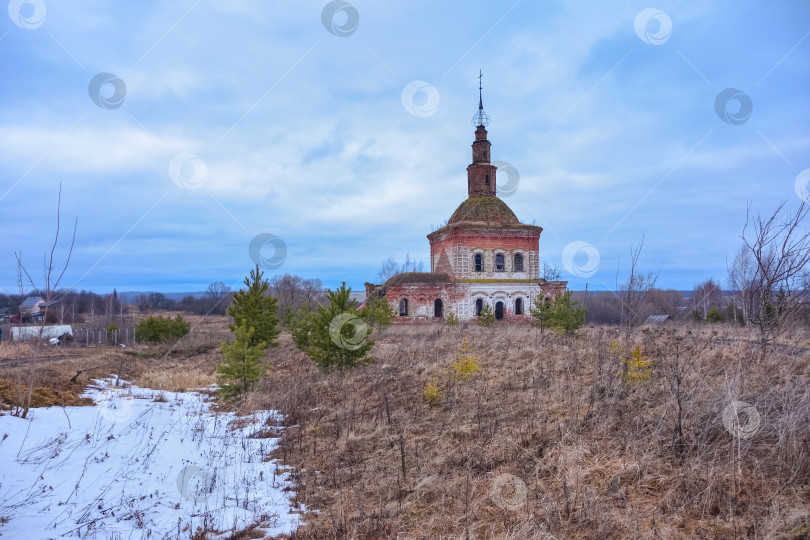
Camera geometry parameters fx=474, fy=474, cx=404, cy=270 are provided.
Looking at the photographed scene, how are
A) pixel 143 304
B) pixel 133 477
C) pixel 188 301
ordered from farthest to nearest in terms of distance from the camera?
pixel 188 301, pixel 143 304, pixel 133 477

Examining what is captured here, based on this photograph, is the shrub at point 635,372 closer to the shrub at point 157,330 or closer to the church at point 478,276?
the church at point 478,276

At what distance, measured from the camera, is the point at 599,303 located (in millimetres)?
59469

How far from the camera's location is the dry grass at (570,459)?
4172 millimetres

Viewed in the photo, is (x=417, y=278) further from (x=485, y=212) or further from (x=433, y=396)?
(x=433, y=396)

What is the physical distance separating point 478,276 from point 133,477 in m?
28.6

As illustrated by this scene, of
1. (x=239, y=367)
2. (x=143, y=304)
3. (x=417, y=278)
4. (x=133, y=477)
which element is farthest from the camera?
(x=143, y=304)

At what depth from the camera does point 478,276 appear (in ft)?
110

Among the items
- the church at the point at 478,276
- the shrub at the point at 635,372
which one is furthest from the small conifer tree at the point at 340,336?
the church at the point at 478,276

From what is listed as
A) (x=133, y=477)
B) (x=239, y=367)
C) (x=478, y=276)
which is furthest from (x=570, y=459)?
(x=478, y=276)

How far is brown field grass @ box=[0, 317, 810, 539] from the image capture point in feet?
13.7

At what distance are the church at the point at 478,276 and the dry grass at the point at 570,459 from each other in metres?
22.8

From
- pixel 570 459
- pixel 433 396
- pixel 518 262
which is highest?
pixel 518 262

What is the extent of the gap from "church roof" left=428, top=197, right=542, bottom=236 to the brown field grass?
77.2 ft

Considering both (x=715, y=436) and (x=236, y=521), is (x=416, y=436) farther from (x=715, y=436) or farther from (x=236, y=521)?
(x=715, y=436)
